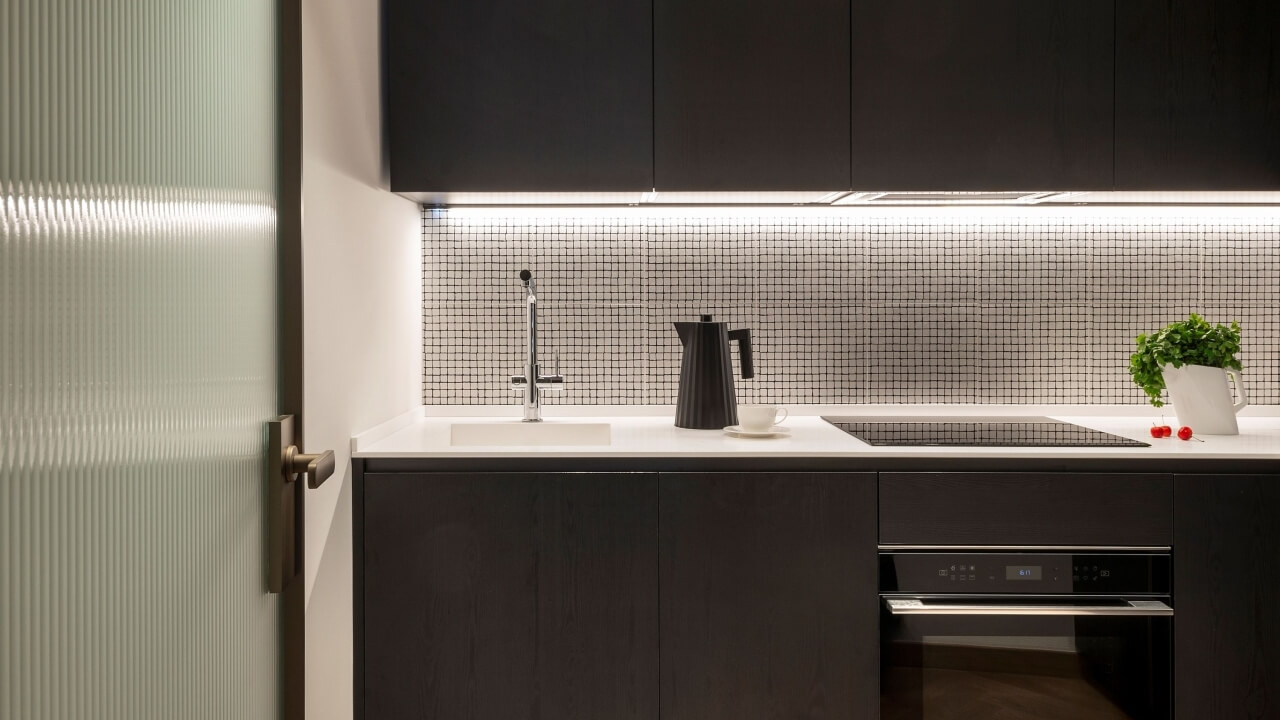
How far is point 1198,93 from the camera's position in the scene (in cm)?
213

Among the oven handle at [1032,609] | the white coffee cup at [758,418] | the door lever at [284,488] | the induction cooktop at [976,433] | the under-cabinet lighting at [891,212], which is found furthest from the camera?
the under-cabinet lighting at [891,212]

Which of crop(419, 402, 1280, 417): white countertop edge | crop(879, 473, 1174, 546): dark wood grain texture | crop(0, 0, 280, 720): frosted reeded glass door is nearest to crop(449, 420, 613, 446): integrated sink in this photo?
crop(419, 402, 1280, 417): white countertop edge

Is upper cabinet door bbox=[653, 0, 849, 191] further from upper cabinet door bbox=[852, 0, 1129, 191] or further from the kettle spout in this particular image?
the kettle spout

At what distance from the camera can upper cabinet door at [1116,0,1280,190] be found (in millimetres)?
2121

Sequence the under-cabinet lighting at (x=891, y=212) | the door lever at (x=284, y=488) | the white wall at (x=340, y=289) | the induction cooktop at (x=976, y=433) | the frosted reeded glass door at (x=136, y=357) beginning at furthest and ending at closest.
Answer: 1. the under-cabinet lighting at (x=891, y=212)
2. the induction cooktop at (x=976, y=433)
3. the white wall at (x=340, y=289)
4. the door lever at (x=284, y=488)
5. the frosted reeded glass door at (x=136, y=357)

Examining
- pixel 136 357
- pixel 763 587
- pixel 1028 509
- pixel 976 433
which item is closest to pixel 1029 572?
pixel 1028 509

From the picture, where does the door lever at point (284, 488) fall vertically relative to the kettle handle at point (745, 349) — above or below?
below

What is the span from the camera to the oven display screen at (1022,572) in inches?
74.4

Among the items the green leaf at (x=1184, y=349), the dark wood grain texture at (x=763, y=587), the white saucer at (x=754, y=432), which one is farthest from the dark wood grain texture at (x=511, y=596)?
the green leaf at (x=1184, y=349)

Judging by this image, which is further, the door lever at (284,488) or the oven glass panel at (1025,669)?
the oven glass panel at (1025,669)

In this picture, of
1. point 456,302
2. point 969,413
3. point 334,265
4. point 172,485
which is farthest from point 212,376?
point 969,413

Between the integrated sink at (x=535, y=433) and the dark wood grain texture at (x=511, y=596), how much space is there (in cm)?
45

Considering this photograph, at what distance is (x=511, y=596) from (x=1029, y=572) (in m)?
1.10

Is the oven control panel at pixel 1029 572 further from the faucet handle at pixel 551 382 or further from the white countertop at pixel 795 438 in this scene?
the faucet handle at pixel 551 382
